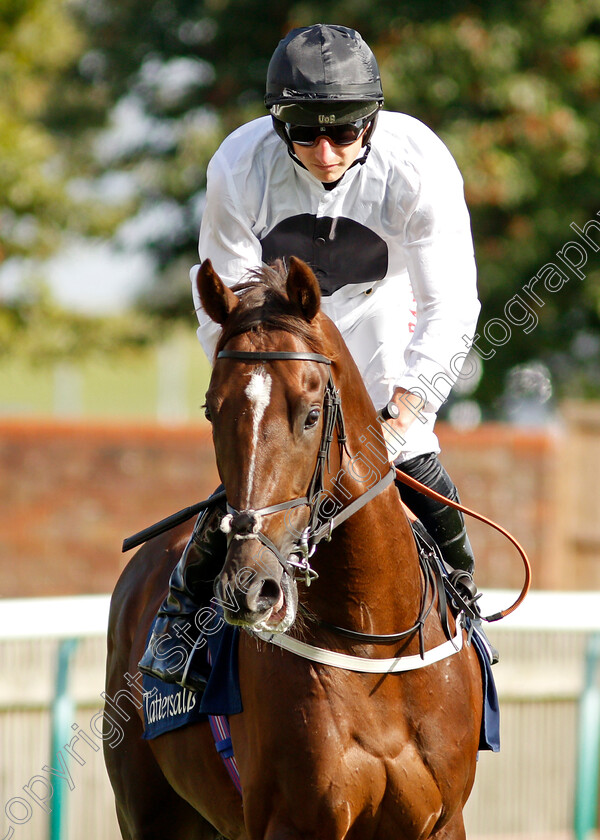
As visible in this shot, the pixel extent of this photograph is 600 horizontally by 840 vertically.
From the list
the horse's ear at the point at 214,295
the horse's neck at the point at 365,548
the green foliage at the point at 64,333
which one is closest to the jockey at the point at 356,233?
the horse's neck at the point at 365,548

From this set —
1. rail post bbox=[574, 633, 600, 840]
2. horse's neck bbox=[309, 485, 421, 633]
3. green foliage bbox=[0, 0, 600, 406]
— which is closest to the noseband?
horse's neck bbox=[309, 485, 421, 633]

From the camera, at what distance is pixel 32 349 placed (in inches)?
611

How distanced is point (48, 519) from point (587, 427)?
5.38 m

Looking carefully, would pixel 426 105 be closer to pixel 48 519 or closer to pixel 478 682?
pixel 48 519

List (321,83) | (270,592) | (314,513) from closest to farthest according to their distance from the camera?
(270,592) < (314,513) < (321,83)

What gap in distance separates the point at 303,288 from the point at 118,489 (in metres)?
8.55

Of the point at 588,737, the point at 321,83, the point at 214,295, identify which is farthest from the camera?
the point at 588,737

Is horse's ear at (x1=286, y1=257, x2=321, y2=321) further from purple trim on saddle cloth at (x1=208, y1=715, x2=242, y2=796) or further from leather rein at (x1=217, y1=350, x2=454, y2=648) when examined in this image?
purple trim on saddle cloth at (x1=208, y1=715, x2=242, y2=796)

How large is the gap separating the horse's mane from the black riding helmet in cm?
75

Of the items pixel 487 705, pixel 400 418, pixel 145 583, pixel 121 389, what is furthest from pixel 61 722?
pixel 121 389

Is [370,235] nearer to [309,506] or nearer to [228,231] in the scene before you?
[228,231]

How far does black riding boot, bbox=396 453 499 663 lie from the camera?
3.91 m

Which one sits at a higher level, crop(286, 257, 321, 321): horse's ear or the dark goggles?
the dark goggles

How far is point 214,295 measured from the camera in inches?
126
